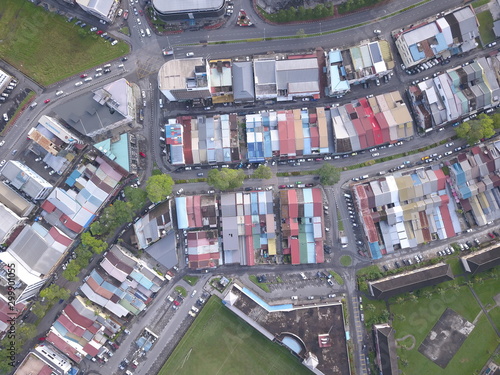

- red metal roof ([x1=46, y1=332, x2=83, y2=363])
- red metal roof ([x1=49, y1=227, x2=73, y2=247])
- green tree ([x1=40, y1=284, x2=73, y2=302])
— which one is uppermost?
red metal roof ([x1=49, y1=227, x2=73, y2=247])

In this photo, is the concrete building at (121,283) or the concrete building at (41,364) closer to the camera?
the concrete building at (41,364)

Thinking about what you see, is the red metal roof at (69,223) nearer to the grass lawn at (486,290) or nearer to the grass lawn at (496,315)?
the grass lawn at (486,290)

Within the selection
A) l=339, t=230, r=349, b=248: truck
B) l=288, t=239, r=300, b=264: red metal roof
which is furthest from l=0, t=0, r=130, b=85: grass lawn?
l=339, t=230, r=349, b=248: truck

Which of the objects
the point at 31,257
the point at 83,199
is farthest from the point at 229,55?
the point at 31,257

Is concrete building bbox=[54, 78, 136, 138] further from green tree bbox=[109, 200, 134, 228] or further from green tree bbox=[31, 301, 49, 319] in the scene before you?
green tree bbox=[31, 301, 49, 319]

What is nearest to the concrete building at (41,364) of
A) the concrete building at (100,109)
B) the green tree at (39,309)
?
the green tree at (39,309)

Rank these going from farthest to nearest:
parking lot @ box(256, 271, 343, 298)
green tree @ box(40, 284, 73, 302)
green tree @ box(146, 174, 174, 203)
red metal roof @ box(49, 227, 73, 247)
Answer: parking lot @ box(256, 271, 343, 298)
red metal roof @ box(49, 227, 73, 247)
green tree @ box(40, 284, 73, 302)
green tree @ box(146, 174, 174, 203)

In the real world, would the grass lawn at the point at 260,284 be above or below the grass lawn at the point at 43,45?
below
